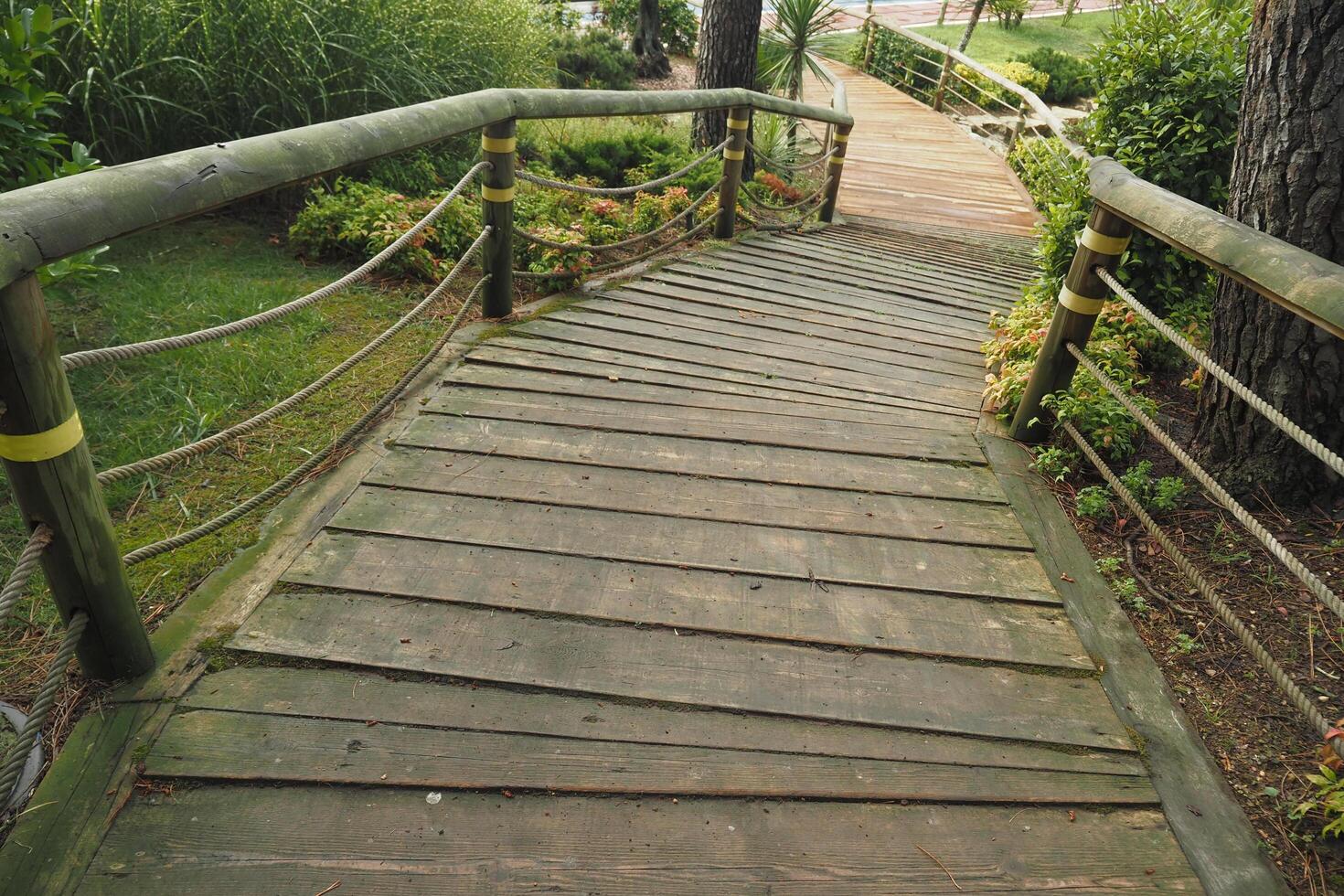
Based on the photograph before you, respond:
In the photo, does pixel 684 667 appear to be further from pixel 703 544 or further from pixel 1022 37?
pixel 1022 37

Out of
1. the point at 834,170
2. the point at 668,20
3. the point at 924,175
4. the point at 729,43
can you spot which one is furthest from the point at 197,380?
the point at 668,20

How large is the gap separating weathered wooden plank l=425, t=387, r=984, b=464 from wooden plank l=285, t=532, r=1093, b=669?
0.80 m

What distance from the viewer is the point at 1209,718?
198 cm

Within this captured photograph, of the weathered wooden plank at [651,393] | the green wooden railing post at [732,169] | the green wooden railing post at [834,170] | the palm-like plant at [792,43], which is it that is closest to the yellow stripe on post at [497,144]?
the weathered wooden plank at [651,393]

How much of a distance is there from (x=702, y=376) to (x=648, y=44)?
14409 millimetres

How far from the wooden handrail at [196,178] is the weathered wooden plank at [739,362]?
91 centimetres

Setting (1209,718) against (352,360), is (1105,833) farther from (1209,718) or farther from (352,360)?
(352,360)

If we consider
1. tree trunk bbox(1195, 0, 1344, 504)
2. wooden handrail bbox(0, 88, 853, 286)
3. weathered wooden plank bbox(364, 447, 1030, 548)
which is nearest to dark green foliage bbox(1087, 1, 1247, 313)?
tree trunk bbox(1195, 0, 1344, 504)

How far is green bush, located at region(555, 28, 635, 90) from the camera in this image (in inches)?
539

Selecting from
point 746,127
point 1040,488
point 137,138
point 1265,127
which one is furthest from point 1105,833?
point 137,138

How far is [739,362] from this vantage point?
12.2ft

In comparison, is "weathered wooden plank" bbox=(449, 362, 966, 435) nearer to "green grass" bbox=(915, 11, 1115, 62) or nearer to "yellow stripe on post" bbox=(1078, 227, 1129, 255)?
"yellow stripe on post" bbox=(1078, 227, 1129, 255)

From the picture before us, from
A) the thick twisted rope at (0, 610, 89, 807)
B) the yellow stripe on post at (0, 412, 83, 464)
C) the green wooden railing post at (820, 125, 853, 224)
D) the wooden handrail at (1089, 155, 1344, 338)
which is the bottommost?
the green wooden railing post at (820, 125, 853, 224)

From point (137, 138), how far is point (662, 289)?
299 cm
